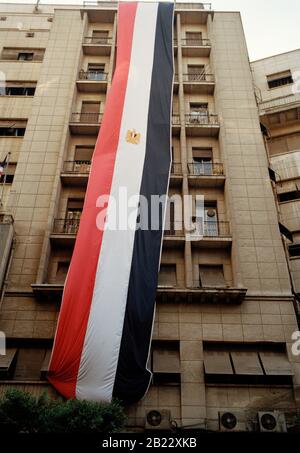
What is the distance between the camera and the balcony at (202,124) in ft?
70.4

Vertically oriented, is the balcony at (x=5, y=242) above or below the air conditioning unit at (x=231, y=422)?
above

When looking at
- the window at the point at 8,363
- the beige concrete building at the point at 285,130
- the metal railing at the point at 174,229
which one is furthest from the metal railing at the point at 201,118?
the window at the point at 8,363

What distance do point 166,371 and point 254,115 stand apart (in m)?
15.5

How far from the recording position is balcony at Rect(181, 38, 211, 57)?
82.4ft

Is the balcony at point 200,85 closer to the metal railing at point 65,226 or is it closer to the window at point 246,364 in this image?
the metal railing at point 65,226

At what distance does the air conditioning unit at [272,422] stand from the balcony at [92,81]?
66.5 feet

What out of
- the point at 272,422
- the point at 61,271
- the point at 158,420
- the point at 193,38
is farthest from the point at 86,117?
the point at 272,422

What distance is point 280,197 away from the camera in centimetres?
2297

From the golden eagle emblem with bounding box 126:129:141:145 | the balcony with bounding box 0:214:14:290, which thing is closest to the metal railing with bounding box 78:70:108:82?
the golden eagle emblem with bounding box 126:129:141:145

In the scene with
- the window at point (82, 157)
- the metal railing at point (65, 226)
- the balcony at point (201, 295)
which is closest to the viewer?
the balcony at point (201, 295)

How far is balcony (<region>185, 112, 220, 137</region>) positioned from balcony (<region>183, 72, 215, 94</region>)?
5.96 ft

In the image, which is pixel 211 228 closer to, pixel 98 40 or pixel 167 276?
pixel 167 276

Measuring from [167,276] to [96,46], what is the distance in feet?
56.6
